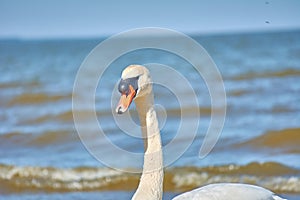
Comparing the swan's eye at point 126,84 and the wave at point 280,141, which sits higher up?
the swan's eye at point 126,84

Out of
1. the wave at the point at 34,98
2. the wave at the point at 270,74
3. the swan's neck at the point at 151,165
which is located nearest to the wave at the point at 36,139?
the wave at the point at 34,98

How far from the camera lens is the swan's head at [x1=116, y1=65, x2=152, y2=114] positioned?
3.76m

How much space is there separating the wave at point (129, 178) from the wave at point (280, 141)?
91 centimetres

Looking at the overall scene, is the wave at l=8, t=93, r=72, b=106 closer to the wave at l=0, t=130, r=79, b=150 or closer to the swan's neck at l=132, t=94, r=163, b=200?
the wave at l=0, t=130, r=79, b=150

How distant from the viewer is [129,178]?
7332mm

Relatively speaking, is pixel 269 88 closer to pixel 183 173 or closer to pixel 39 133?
pixel 39 133

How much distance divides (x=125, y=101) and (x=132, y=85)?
14cm

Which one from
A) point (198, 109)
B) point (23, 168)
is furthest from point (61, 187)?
point (198, 109)

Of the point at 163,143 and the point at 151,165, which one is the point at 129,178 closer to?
the point at 163,143

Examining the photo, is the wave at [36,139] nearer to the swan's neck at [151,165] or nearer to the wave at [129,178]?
the wave at [129,178]

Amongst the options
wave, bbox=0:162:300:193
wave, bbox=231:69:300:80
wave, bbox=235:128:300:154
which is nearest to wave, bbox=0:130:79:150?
wave, bbox=0:162:300:193

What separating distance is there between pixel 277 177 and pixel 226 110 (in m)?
4.81

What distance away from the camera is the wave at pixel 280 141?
8500 millimetres

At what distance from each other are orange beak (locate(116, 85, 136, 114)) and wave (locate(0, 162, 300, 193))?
10.8 ft
